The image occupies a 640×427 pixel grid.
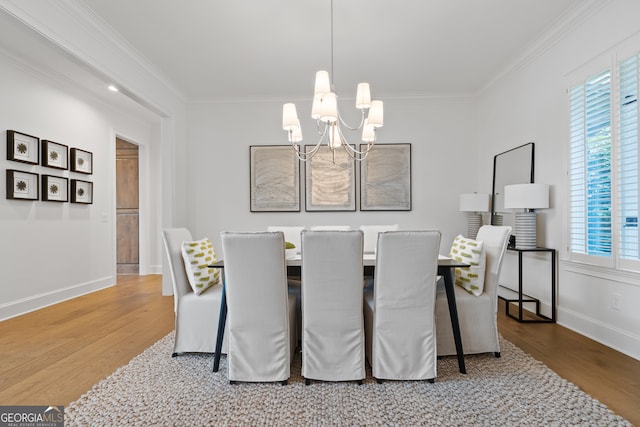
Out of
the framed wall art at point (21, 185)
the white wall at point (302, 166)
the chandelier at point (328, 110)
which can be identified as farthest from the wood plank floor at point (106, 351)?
the chandelier at point (328, 110)

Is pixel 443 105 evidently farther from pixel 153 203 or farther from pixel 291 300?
pixel 153 203

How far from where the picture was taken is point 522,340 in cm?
284

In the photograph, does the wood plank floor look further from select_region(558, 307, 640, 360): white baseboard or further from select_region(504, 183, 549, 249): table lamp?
select_region(504, 183, 549, 249): table lamp

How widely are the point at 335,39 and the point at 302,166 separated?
6.31ft

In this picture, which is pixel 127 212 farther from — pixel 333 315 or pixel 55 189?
pixel 333 315

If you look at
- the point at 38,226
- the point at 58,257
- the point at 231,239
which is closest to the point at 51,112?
the point at 38,226

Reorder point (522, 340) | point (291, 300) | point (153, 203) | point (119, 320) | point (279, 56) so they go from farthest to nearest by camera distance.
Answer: point (153, 203)
point (279, 56)
point (119, 320)
point (522, 340)
point (291, 300)

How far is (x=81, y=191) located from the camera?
459 centimetres

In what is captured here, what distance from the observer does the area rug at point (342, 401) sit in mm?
1735

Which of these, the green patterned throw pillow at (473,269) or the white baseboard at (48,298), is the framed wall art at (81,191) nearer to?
the white baseboard at (48,298)

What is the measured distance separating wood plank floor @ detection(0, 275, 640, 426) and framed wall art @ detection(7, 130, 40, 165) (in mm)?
1614

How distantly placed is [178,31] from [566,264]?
409 centimetres

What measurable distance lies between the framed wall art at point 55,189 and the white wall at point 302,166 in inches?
57.3

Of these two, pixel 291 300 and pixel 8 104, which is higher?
pixel 8 104
